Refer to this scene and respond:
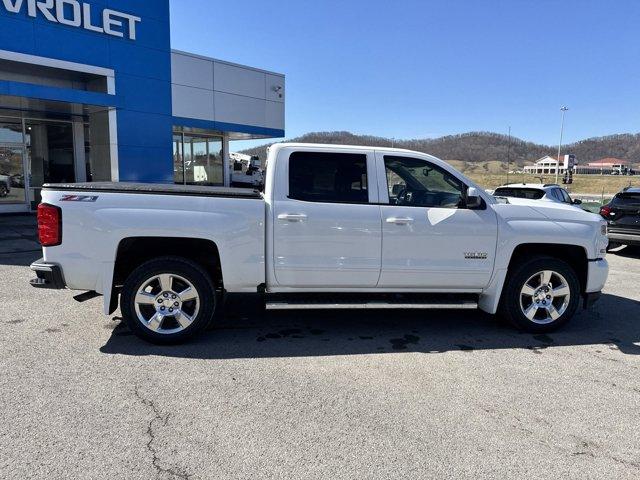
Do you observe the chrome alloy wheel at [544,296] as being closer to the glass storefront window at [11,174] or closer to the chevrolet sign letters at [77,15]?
the chevrolet sign letters at [77,15]

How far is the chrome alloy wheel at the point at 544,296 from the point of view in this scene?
5.36 m

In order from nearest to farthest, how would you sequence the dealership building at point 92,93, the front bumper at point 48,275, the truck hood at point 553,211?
1. the front bumper at point 48,275
2. the truck hood at point 553,211
3. the dealership building at point 92,93

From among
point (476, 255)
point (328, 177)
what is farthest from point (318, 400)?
point (476, 255)

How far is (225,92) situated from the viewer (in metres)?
20.3

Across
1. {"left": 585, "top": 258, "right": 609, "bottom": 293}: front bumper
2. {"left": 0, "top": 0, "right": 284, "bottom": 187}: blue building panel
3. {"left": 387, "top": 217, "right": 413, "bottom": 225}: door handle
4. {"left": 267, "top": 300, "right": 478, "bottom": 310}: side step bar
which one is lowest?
{"left": 267, "top": 300, "right": 478, "bottom": 310}: side step bar

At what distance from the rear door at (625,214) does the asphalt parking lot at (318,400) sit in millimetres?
6165

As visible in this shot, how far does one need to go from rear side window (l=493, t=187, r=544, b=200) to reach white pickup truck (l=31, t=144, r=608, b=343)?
674 centimetres

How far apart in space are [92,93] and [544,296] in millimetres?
12977

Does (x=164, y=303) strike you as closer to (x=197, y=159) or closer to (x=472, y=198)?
(x=472, y=198)

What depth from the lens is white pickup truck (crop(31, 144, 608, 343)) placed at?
182 inches

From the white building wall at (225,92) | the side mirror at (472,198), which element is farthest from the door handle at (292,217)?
the white building wall at (225,92)

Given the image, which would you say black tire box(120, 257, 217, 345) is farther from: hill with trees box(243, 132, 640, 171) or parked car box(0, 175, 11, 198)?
hill with trees box(243, 132, 640, 171)

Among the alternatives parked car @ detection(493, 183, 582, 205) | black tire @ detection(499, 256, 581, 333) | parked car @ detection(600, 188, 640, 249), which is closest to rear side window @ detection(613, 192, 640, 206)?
parked car @ detection(600, 188, 640, 249)

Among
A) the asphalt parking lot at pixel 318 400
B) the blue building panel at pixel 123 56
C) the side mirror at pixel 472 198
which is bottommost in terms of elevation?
the asphalt parking lot at pixel 318 400
